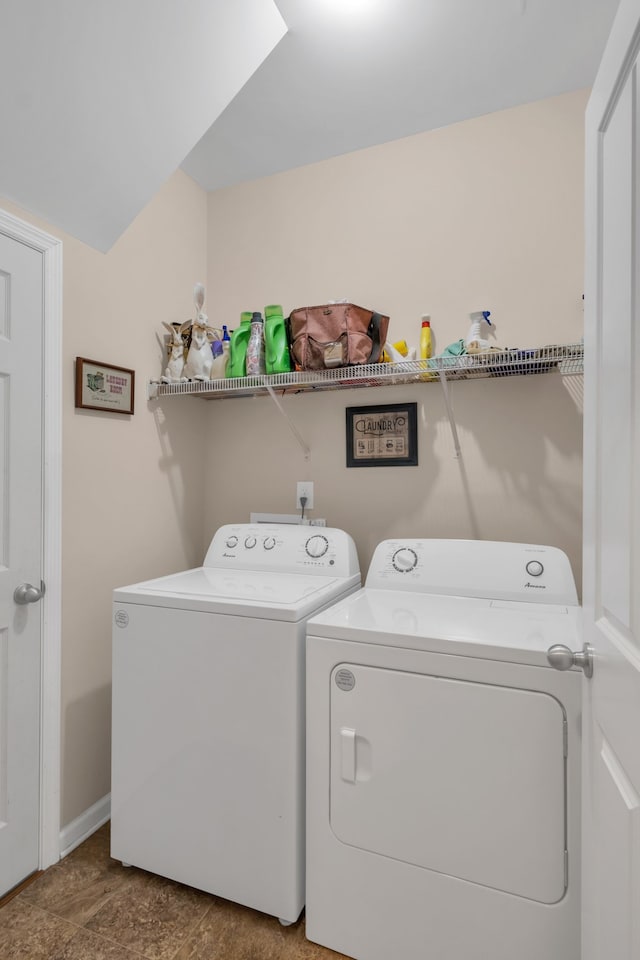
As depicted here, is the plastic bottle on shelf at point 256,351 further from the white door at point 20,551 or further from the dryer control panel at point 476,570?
the dryer control panel at point 476,570

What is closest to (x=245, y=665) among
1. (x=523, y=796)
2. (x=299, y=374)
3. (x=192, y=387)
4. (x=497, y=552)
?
(x=523, y=796)

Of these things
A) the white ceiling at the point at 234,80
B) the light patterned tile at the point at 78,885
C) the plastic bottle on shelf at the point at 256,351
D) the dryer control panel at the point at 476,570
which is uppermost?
the white ceiling at the point at 234,80

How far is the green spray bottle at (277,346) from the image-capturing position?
2012 millimetres

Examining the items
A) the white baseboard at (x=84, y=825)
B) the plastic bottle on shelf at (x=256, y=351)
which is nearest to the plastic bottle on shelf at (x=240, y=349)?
→ the plastic bottle on shelf at (x=256, y=351)

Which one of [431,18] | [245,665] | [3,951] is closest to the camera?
[3,951]

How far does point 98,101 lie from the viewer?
0.86 metres

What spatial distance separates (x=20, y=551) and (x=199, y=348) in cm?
105

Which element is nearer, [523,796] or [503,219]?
[523,796]

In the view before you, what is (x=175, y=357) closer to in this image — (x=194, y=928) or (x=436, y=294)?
(x=436, y=294)

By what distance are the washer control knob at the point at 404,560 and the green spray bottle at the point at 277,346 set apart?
80cm

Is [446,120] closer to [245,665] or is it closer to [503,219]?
[503,219]

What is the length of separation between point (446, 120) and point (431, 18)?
49 centimetres

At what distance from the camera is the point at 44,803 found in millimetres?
1727

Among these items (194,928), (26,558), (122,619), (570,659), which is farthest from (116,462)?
(570,659)
